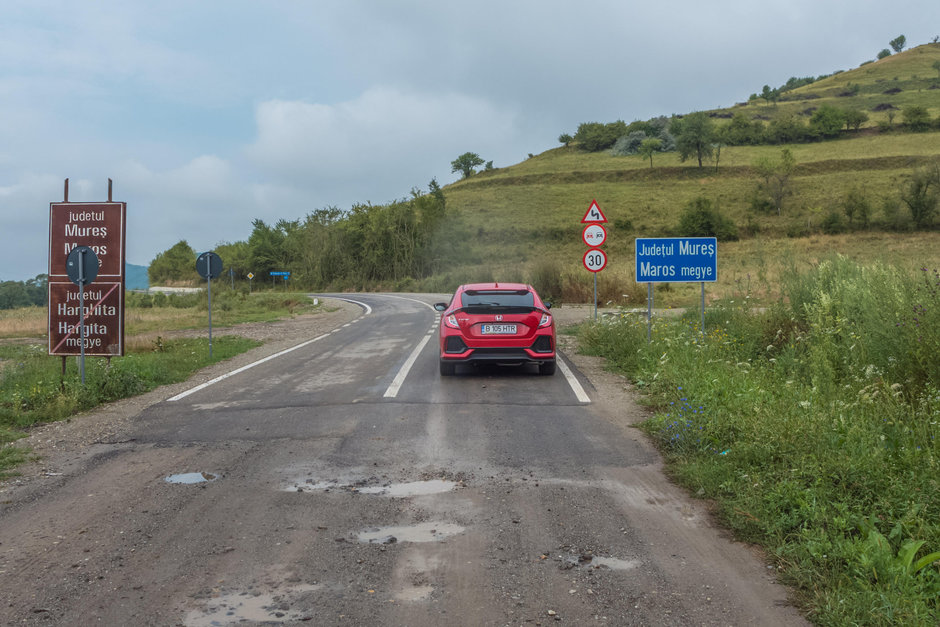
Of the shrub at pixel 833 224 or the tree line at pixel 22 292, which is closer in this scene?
the shrub at pixel 833 224

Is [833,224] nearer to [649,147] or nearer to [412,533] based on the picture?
[649,147]

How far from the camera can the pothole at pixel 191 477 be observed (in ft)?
19.5

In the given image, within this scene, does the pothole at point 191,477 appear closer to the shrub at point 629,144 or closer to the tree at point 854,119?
the shrub at point 629,144

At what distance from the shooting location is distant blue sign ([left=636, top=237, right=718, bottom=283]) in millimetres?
12305

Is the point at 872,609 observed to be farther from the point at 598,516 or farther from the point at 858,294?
the point at 858,294

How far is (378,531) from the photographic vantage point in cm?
468

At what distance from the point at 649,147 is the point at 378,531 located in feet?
360

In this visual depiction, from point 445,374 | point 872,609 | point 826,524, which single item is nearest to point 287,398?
point 445,374

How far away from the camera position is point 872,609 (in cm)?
335

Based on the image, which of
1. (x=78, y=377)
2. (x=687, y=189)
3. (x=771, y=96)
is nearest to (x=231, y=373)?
(x=78, y=377)

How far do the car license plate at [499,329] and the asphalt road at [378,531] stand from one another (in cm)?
277

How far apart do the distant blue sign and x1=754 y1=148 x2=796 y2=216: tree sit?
2634 inches

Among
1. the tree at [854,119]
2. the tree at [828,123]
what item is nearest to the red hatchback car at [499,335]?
the tree at [828,123]

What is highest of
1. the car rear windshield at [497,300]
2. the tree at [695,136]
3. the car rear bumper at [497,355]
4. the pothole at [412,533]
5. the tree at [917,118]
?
the tree at [917,118]
